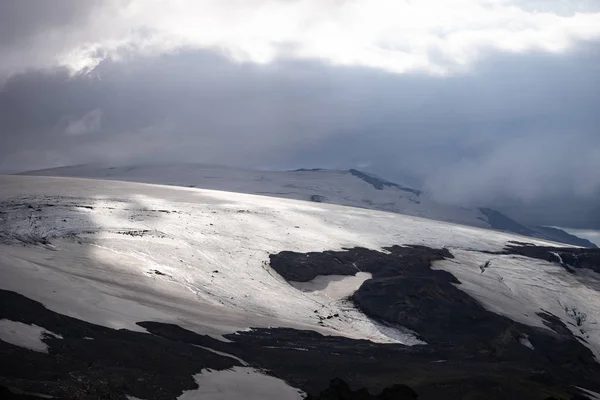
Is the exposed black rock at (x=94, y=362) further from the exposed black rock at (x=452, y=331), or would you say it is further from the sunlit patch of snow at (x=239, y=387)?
the exposed black rock at (x=452, y=331)

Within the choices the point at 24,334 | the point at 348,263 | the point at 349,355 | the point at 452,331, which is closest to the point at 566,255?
the point at 348,263

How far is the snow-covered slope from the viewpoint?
188 ft

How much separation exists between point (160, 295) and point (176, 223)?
37.5 m

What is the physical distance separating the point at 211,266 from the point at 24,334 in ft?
138

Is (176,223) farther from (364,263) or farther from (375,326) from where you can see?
(375,326)

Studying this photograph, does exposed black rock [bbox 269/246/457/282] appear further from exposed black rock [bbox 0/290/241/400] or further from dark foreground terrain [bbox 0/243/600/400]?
exposed black rock [bbox 0/290/241/400]

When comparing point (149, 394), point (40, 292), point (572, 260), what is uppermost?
point (572, 260)

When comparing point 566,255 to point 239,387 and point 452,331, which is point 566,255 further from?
point 239,387

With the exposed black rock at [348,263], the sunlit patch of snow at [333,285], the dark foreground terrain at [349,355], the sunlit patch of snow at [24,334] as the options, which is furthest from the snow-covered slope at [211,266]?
the dark foreground terrain at [349,355]

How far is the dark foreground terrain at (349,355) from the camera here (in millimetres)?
36781

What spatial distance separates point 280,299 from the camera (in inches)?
2953

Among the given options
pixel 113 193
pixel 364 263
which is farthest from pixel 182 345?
pixel 113 193

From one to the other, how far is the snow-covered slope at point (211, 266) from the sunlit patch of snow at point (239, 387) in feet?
29.0

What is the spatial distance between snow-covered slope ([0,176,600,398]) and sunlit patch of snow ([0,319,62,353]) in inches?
11.0
